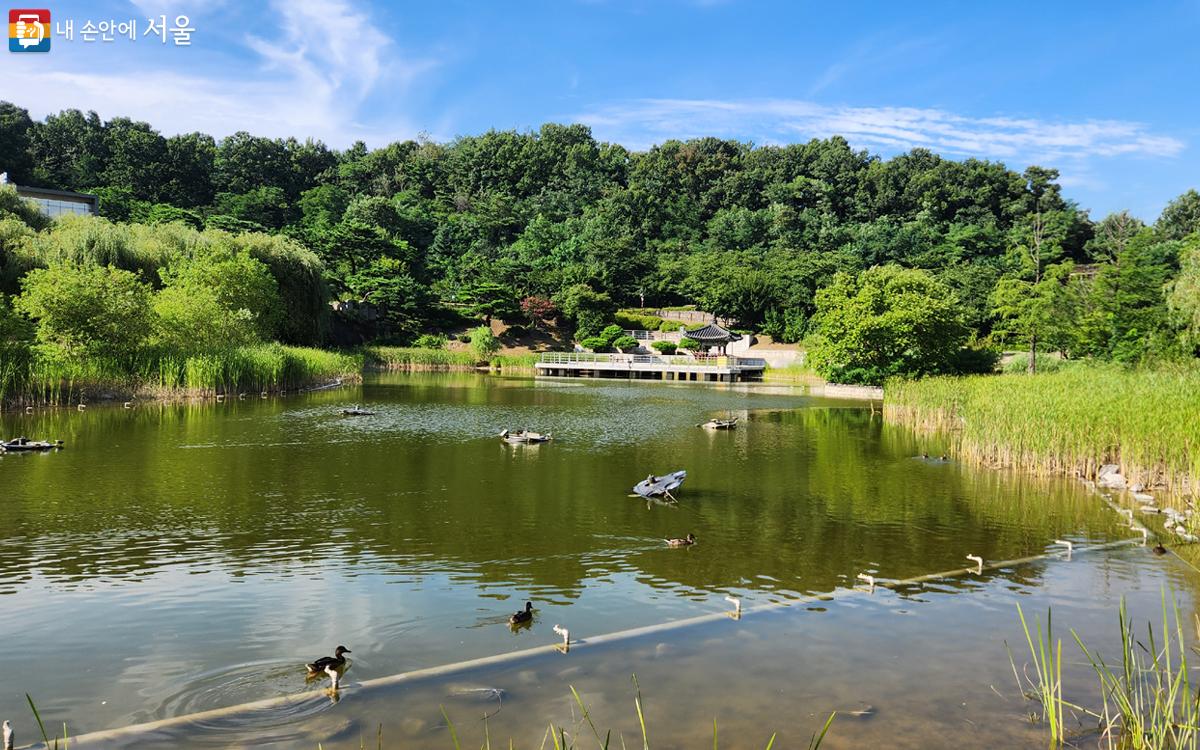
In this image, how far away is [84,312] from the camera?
22312 mm

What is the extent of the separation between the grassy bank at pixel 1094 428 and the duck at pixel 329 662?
1038 centimetres

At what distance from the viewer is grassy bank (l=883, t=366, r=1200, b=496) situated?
1166 cm

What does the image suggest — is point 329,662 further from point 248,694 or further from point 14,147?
point 14,147

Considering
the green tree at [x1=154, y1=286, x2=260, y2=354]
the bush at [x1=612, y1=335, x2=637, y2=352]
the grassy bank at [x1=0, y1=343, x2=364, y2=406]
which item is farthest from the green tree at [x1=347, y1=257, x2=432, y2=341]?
the grassy bank at [x1=0, y1=343, x2=364, y2=406]

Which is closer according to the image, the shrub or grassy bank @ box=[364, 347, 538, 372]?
grassy bank @ box=[364, 347, 538, 372]

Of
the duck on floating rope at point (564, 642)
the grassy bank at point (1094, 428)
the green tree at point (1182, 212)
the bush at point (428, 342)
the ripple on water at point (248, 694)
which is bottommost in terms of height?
the ripple on water at point (248, 694)

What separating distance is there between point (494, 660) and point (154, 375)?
2219 cm

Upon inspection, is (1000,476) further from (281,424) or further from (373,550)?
(281,424)

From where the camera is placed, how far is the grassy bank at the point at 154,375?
21.0 m

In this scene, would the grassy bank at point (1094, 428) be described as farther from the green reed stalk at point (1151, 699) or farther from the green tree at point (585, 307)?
the green tree at point (585, 307)

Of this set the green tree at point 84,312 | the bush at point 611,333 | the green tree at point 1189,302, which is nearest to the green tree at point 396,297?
the bush at point 611,333

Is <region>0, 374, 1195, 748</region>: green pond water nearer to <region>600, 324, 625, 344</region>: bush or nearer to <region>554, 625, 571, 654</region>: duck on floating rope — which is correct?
<region>554, 625, 571, 654</region>: duck on floating rope

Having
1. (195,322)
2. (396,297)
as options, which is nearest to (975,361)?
(195,322)

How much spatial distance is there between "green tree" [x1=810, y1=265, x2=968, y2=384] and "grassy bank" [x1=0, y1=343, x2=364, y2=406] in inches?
849
